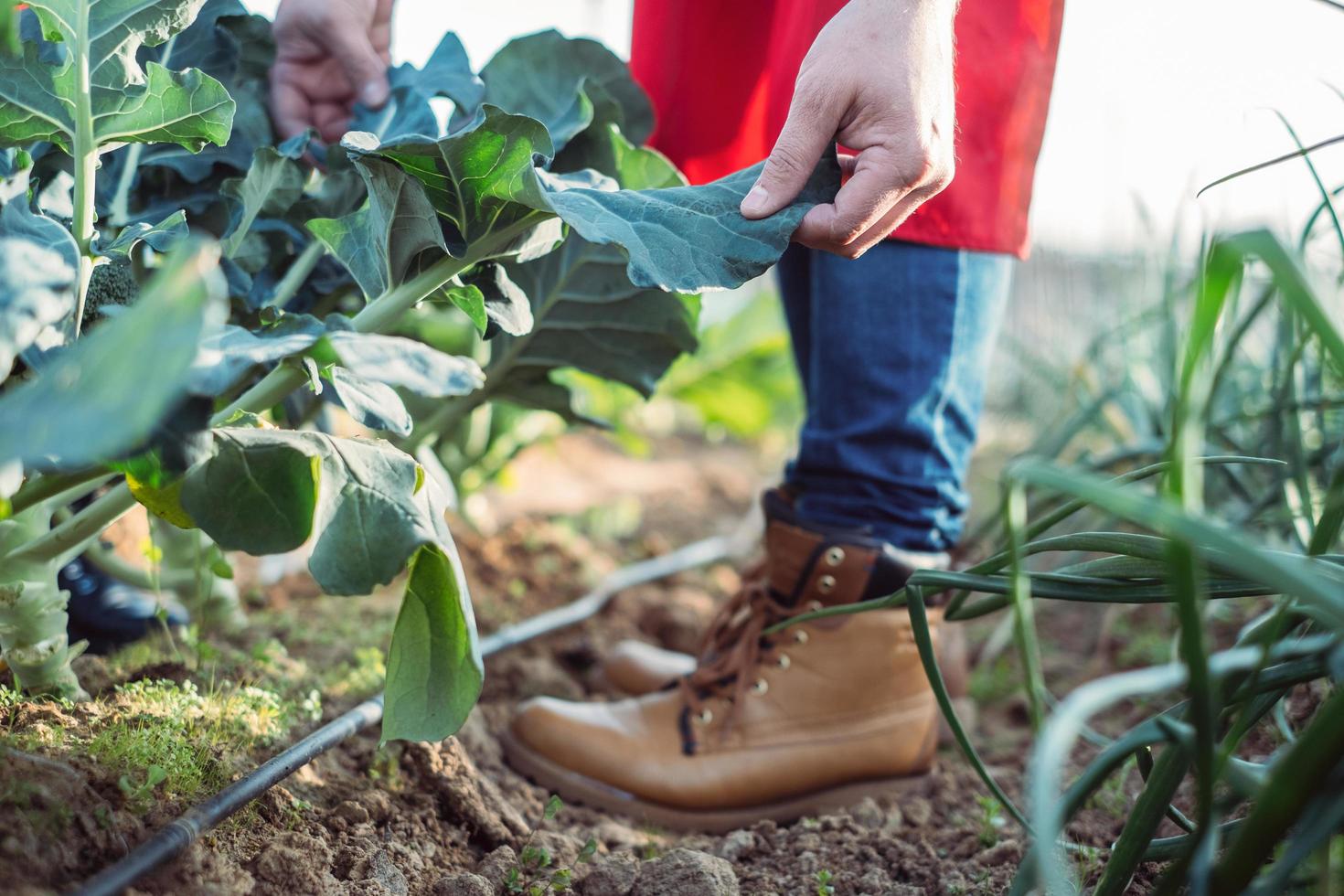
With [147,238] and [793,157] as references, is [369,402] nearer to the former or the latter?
[147,238]

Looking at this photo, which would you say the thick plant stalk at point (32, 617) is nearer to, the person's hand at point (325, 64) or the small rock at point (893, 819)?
the person's hand at point (325, 64)

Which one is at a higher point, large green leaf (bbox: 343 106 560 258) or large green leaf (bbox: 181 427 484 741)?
large green leaf (bbox: 343 106 560 258)

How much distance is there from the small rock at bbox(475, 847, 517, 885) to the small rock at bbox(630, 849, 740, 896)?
0.11 meters

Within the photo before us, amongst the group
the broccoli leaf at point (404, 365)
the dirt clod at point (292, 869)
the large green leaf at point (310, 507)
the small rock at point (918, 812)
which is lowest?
the small rock at point (918, 812)

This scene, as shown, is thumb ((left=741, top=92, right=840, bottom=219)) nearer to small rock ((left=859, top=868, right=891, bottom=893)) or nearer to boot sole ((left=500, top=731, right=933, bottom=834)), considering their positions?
small rock ((left=859, top=868, right=891, bottom=893))

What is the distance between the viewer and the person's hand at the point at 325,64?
3.55 ft

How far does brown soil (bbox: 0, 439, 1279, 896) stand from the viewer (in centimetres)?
64

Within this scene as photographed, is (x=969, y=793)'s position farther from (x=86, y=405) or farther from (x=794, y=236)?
(x=86, y=405)

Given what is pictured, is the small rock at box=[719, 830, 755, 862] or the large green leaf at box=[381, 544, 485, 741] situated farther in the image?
the small rock at box=[719, 830, 755, 862]

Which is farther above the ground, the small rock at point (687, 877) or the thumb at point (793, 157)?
the thumb at point (793, 157)

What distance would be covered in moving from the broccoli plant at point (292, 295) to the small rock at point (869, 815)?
53cm

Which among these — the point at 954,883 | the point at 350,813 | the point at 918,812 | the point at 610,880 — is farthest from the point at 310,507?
the point at 918,812

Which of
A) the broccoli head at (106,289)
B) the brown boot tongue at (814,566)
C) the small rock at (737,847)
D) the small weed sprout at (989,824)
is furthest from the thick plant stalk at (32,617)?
the small weed sprout at (989,824)

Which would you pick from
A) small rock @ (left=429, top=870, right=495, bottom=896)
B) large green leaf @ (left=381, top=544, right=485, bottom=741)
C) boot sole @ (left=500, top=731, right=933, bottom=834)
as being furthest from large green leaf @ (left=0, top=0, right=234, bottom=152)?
boot sole @ (left=500, top=731, right=933, bottom=834)
